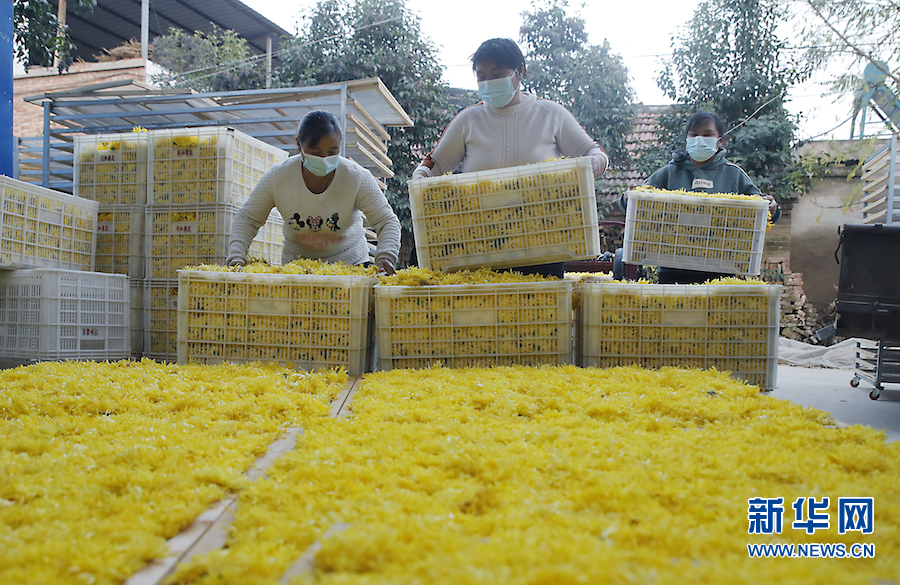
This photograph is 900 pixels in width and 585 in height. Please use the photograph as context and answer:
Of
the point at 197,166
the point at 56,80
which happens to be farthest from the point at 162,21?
the point at 197,166

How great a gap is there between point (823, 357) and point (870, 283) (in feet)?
13.8

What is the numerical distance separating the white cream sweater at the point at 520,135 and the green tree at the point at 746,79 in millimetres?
7963

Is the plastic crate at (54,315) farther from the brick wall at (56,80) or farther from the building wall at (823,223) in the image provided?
the brick wall at (56,80)

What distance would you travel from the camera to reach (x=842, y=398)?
16.3ft

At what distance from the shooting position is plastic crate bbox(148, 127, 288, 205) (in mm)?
5016

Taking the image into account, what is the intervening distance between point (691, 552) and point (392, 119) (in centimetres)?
818

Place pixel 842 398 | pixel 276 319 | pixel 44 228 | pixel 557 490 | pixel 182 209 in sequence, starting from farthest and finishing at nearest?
pixel 182 209 < pixel 842 398 < pixel 44 228 < pixel 276 319 < pixel 557 490

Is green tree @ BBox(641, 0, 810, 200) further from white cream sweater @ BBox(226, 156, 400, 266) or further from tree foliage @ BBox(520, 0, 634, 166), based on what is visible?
white cream sweater @ BBox(226, 156, 400, 266)

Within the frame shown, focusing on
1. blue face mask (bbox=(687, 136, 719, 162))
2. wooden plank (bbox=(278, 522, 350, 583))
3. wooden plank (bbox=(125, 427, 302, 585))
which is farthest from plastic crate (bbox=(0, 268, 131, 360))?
blue face mask (bbox=(687, 136, 719, 162))

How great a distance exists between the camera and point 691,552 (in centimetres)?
134

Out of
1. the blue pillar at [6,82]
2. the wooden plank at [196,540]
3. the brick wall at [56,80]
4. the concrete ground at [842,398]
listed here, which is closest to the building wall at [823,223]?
the concrete ground at [842,398]

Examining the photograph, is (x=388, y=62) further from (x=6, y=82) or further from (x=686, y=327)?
(x=686, y=327)

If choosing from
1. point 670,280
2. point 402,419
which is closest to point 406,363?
point 402,419

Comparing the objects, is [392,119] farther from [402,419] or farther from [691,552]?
[691,552]
